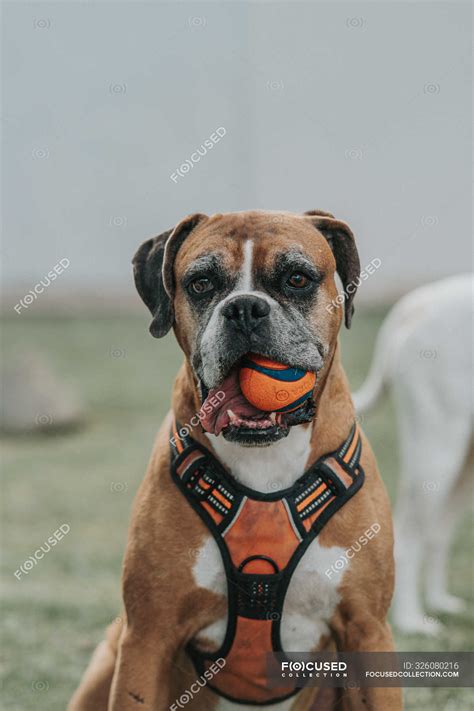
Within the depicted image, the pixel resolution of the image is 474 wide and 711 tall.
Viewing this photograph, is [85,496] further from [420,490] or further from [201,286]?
[201,286]

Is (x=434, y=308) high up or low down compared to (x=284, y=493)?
down

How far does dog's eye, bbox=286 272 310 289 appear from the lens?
2.54m

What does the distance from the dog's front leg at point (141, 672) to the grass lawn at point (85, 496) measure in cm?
124

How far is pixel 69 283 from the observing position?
16.5m

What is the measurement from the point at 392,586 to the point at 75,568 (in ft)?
11.8

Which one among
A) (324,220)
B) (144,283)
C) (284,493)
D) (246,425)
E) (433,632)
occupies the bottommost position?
(433,632)

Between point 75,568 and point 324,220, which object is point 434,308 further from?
point 75,568

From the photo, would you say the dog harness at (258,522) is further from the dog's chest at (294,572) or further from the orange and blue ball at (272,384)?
the orange and blue ball at (272,384)

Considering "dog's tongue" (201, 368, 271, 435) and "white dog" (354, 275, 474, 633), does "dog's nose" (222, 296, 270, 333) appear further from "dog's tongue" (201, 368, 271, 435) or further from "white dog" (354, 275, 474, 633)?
"white dog" (354, 275, 474, 633)

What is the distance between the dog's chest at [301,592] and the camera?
101 inches

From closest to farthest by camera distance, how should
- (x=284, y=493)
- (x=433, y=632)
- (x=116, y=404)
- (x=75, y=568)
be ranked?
(x=284, y=493) < (x=433, y=632) < (x=75, y=568) < (x=116, y=404)

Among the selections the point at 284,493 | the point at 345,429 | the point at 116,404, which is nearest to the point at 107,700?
the point at 284,493

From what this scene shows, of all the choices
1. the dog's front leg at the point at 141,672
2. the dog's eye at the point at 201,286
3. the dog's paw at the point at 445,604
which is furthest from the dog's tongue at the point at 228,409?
the dog's paw at the point at 445,604

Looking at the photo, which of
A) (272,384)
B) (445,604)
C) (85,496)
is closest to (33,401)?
(85,496)
